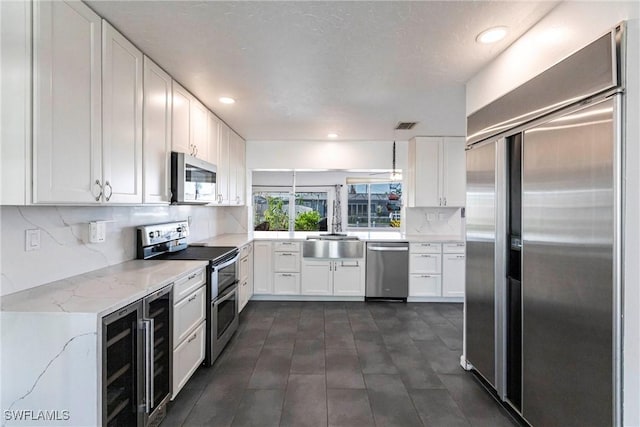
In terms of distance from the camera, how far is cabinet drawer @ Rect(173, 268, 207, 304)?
6.62 feet

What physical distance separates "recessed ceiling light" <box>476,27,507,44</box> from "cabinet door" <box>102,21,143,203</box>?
209 cm

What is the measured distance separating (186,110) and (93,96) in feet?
3.70

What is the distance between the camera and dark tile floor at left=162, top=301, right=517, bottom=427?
78.2 inches

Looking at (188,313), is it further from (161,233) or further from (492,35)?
(492,35)

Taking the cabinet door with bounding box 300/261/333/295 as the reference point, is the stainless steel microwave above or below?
above

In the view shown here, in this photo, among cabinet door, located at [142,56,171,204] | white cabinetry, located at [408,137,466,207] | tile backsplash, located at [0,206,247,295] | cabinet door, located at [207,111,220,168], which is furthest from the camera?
white cabinetry, located at [408,137,466,207]

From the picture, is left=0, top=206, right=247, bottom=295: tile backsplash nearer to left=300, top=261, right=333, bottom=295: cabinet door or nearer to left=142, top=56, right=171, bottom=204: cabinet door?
left=142, top=56, right=171, bottom=204: cabinet door

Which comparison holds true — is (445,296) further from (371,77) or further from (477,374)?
(371,77)

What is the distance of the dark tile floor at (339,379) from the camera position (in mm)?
1986

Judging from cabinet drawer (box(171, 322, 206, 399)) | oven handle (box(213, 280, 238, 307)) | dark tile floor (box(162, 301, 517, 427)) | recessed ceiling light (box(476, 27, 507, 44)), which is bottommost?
dark tile floor (box(162, 301, 517, 427))

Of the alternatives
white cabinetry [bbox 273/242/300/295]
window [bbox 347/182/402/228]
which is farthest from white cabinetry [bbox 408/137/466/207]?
white cabinetry [bbox 273/242/300/295]

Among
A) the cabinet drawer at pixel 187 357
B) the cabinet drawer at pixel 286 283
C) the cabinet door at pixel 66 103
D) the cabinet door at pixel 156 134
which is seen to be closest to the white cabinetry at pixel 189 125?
the cabinet door at pixel 156 134

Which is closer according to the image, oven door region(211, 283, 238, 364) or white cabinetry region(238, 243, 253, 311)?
oven door region(211, 283, 238, 364)

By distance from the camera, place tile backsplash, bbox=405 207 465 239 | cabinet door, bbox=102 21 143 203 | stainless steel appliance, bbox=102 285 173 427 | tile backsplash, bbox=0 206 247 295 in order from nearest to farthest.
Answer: stainless steel appliance, bbox=102 285 173 427 < tile backsplash, bbox=0 206 247 295 < cabinet door, bbox=102 21 143 203 < tile backsplash, bbox=405 207 465 239
